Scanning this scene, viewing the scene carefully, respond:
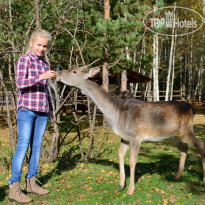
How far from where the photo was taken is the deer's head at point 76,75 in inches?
158

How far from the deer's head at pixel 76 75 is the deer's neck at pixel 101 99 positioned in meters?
0.09

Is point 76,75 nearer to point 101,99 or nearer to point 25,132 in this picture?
point 101,99

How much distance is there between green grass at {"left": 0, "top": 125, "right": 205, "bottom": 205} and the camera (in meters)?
3.78

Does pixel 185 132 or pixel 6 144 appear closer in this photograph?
Result: pixel 185 132

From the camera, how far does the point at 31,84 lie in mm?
3289

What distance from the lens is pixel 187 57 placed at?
100 ft

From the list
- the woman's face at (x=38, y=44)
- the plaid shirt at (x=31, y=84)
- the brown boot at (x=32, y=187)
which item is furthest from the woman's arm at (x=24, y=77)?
the brown boot at (x=32, y=187)

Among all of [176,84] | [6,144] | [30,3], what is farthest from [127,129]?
[176,84]

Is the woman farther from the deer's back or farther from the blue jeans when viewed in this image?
the deer's back

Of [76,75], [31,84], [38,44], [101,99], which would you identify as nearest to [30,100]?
[31,84]

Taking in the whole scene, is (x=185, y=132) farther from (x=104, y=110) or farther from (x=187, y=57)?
(x=187, y=57)

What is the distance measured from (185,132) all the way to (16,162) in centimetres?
291

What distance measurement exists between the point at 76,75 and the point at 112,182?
6.99 ft

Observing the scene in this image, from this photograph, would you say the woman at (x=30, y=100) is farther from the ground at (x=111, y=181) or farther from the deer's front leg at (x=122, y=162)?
the deer's front leg at (x=122, y=162)
